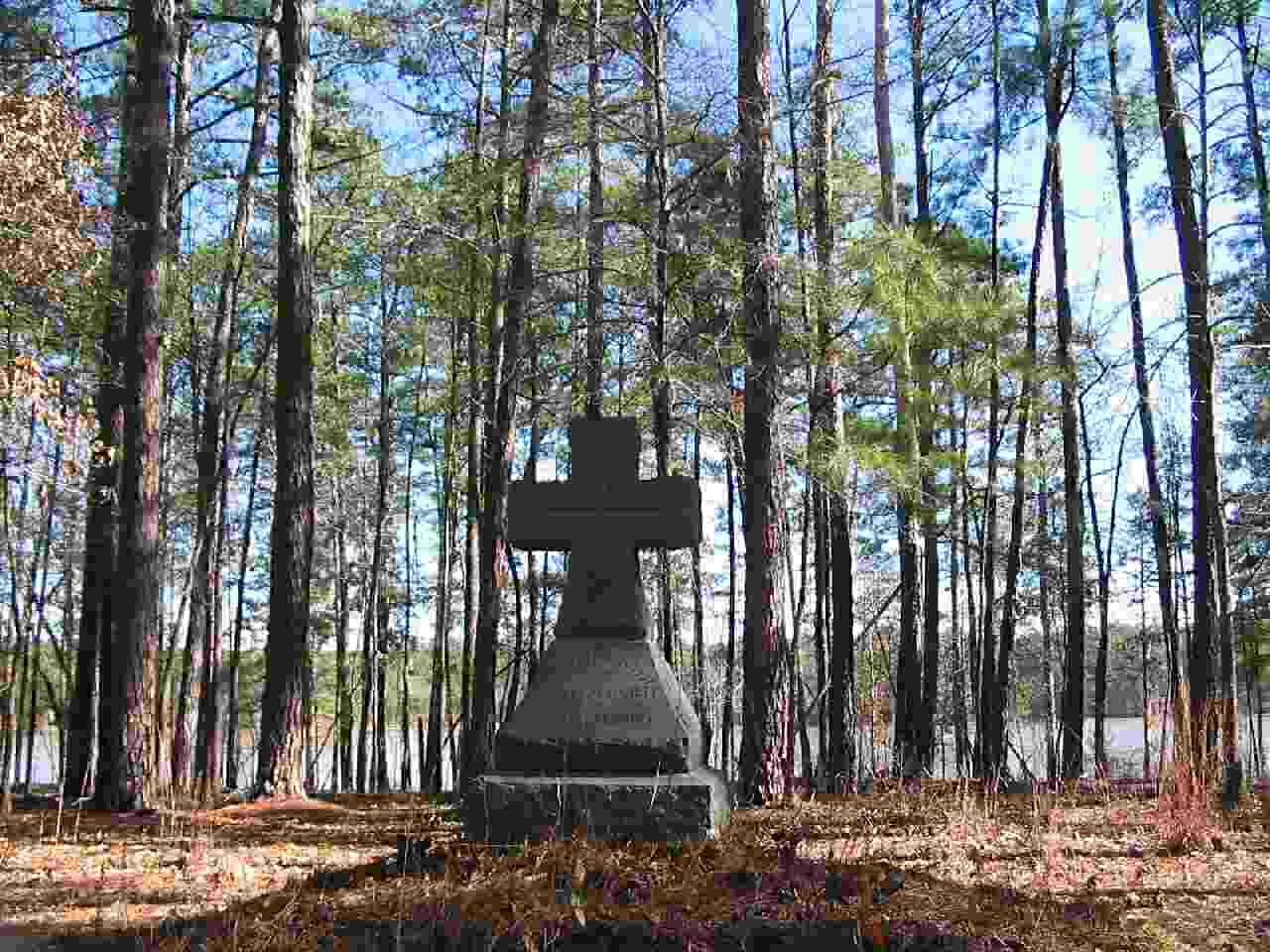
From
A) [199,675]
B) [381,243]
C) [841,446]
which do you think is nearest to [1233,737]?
[841,446]

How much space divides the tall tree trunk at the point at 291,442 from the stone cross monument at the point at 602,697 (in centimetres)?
397

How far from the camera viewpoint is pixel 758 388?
Answer: 359 inches

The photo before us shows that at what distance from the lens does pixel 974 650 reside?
20141mm

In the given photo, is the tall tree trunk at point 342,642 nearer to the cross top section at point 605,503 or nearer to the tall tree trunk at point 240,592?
the tall tree trunk at point 240,592

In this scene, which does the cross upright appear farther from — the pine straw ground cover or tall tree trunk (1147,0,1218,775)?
tall tree trunk (1147,0,1218,775)

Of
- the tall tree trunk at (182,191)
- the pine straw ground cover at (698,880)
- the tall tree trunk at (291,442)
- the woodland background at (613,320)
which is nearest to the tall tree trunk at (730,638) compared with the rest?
the woodland background at (613,320)

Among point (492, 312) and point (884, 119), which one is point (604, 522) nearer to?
point (492, 312)

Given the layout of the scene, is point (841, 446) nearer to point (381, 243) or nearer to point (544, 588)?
point (381, 243)

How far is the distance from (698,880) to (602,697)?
157cm

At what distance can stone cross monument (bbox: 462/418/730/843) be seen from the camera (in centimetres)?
534

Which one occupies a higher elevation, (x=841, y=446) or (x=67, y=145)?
(x=67, y=145)

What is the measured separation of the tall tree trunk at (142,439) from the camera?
8.79m

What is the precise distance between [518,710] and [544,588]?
1743 cm

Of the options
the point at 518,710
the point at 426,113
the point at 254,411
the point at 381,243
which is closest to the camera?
the point at 518,710
